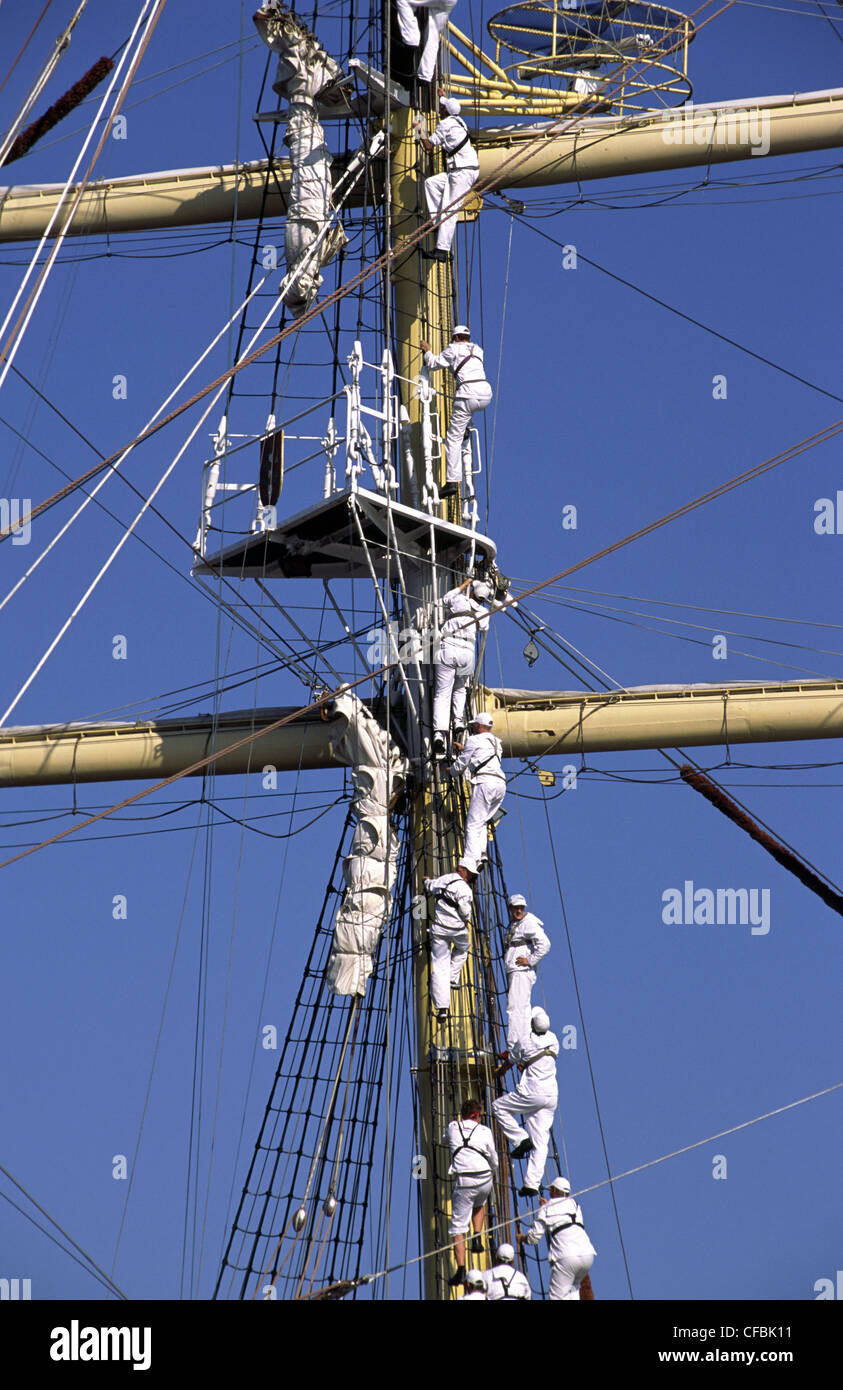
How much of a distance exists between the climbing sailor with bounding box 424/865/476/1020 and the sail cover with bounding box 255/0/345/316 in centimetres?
561

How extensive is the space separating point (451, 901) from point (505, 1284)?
368cm

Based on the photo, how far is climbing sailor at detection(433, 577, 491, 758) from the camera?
20131mm

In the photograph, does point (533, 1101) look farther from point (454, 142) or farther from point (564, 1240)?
point (454, 142)

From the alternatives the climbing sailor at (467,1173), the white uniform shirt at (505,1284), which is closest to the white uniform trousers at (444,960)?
the climbing sailor at (467,1173)

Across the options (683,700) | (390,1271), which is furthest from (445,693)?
(390,1271)

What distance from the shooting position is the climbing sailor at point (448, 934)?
19328mm

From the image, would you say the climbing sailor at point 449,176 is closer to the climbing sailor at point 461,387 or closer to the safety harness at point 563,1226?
the climbing sailor at point 461,387

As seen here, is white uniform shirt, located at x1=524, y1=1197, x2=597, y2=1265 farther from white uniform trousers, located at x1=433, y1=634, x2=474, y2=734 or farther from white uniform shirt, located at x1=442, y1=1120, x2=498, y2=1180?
white uniform trousers, located at x1=433, y1=634, x2=474, y2=734

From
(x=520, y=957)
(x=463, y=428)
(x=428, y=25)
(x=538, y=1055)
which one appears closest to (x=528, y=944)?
(x=520, y=957)

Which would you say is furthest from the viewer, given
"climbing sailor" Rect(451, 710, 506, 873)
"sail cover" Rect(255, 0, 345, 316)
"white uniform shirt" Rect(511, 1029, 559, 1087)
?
"sail cover" Rect(255, 0, 345, 316)

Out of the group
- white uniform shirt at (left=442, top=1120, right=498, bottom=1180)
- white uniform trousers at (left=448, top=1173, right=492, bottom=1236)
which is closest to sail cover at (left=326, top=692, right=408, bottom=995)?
white uniform shirt at (left=442, top=1120, right=498, bottom=1180)
